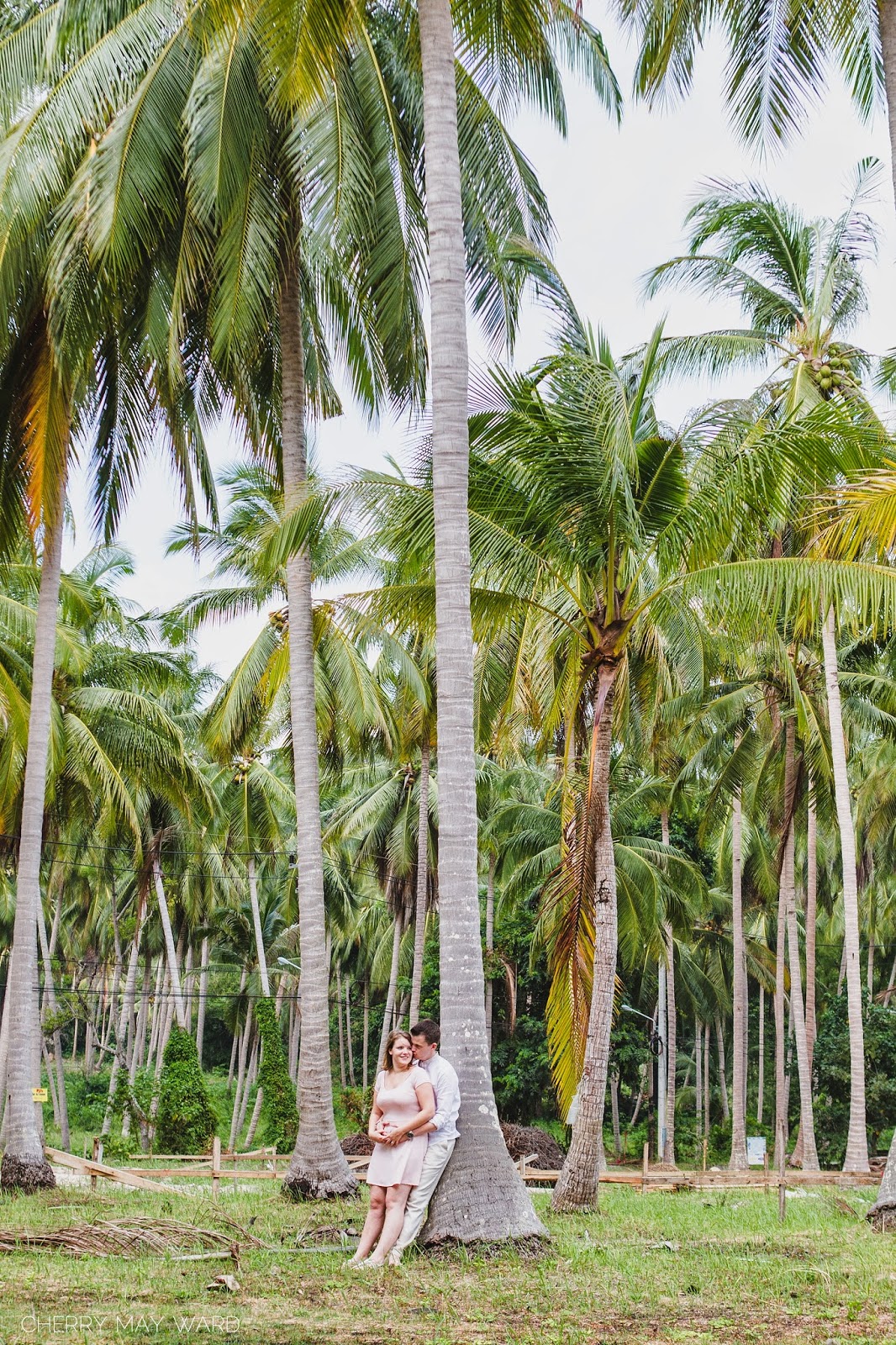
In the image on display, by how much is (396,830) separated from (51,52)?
2029 centimetres

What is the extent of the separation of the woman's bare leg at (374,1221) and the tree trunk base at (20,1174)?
21.7 feet

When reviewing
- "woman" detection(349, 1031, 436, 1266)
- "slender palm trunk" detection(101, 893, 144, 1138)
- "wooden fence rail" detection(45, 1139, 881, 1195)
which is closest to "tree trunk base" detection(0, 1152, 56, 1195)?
"wooden fence rail" detection(45, 1139, 881, 1195)

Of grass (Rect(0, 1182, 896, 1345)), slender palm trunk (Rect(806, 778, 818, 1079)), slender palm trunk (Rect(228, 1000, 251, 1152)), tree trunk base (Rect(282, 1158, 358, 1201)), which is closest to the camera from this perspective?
grass (Rect(0, 1182, 896, 1345))

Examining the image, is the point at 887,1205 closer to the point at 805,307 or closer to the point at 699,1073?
the point at 805,307

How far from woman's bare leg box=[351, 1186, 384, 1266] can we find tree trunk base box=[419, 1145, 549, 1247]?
0.32m

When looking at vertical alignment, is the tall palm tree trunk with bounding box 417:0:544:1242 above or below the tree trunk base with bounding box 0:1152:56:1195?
above

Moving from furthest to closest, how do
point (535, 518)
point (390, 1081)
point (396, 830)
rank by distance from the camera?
point (396, 830) < point (535, 518) < point (390, 1081)

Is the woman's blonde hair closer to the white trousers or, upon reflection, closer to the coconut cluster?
the white trousers

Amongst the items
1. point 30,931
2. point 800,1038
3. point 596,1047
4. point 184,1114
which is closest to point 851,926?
point 800,1038

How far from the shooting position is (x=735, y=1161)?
25.1m

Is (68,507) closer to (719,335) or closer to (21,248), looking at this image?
(21,248)

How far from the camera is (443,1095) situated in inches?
307

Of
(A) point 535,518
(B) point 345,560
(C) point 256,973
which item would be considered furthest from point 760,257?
(C) point 256,973

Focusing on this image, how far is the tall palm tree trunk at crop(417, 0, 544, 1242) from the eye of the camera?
7.81 meters
